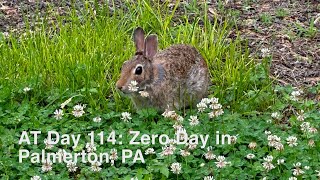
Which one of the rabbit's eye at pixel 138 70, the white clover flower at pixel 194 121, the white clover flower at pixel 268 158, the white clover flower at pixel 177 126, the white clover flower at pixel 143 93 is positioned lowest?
the white clover flower at pixel 268 158

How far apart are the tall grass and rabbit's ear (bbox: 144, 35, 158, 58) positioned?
0.51m

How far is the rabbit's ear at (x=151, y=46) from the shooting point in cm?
652

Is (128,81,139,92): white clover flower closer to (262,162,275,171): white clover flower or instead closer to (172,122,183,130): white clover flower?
(172,122,183,130): white clover flower

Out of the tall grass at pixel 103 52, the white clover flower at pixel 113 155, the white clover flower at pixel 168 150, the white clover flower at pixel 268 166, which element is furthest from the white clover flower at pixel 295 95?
the white clover flower at pixel 113 155

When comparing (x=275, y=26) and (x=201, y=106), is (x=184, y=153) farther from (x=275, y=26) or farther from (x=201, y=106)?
(x=275, y=26)

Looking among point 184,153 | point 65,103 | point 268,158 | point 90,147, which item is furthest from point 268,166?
point 65,103

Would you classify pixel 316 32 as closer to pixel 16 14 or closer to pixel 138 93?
pixel 138 93

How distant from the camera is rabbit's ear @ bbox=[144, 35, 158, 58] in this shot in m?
6.52

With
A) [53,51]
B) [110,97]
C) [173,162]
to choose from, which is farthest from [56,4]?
[173,162]

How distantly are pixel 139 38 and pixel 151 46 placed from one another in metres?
0.12

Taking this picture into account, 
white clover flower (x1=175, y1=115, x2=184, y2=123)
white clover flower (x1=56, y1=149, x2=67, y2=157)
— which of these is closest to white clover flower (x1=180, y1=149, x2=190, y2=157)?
white clover flower (x1=175, y1=115, x2=184, y2=123)

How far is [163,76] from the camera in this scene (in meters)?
6.62

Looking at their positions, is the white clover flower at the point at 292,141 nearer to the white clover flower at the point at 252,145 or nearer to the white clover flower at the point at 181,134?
the white clover flower at the point at 252,145

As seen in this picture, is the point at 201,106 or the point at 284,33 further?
the point at 284,33
